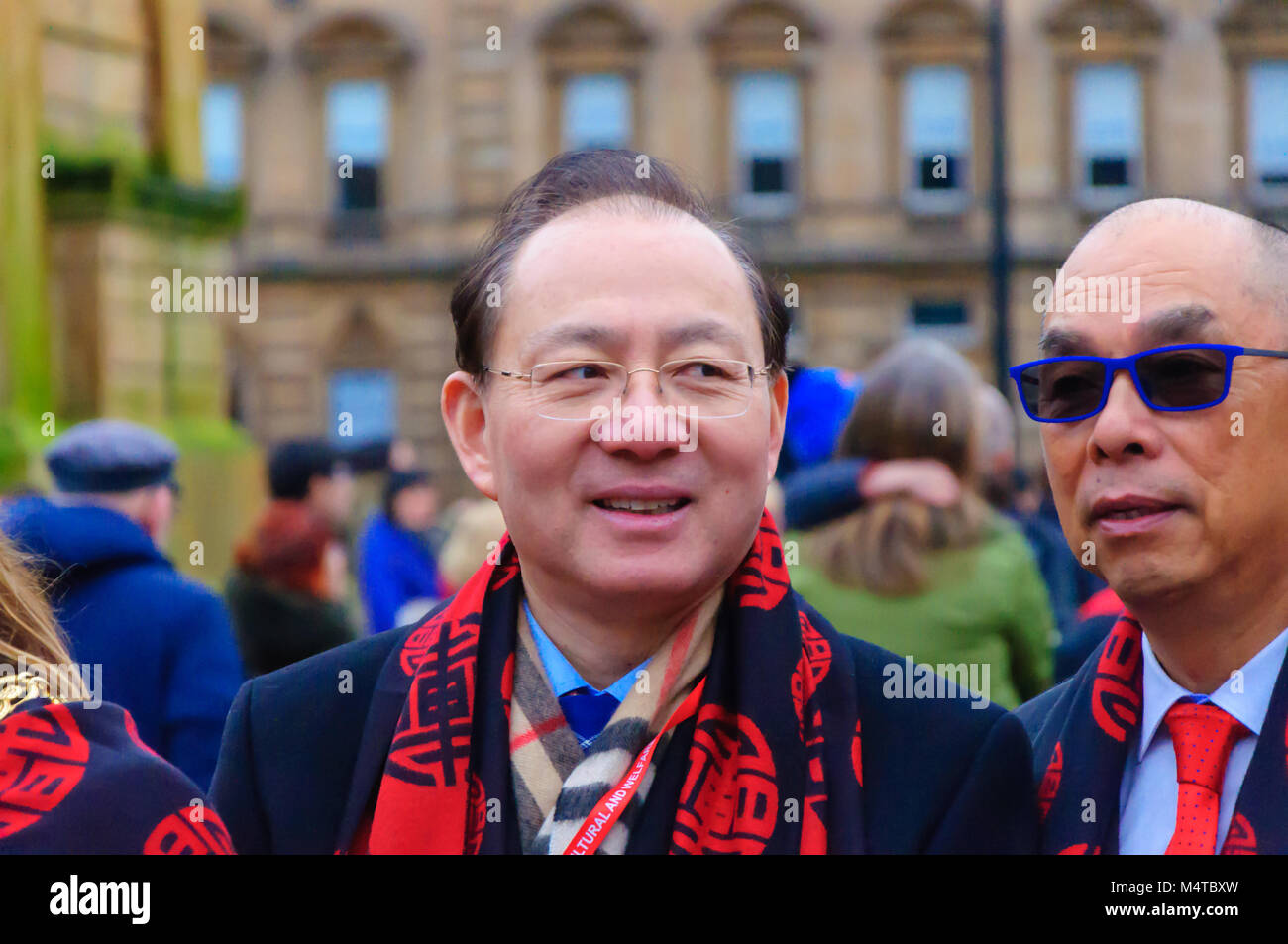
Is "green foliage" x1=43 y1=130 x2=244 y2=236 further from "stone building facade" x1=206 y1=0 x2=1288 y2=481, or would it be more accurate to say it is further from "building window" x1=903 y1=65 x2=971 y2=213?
"building window" x1=903 y1=65 x2=971 y2=213

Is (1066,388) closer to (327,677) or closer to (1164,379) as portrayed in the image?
(1164,379)

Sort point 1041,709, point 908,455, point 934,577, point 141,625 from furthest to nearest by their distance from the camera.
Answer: point 141,625 → point 908,455 → point 934,577 → point 1041,709

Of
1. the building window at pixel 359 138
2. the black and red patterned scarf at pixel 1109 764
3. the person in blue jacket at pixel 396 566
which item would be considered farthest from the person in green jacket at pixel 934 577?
the building window at pixel 359 138

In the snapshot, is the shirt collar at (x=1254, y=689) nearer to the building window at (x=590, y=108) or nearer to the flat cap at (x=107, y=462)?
the flat cap at (x=107, y=462)

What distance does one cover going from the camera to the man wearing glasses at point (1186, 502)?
2.00 meters

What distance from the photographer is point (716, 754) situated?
2.08m

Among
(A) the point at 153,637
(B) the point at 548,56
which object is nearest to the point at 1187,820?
(A) the point at 153,637

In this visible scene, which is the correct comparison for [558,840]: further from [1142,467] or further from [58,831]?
[1142,467]

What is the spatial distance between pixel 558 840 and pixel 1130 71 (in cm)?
2653

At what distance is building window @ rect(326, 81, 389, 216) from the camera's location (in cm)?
2778

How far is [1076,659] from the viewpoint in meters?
3.52

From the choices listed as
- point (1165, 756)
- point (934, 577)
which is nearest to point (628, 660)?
point (1165, 756)

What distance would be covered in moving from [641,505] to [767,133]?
85.2 feet

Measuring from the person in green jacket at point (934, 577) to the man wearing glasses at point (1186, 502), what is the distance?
5.08ft
